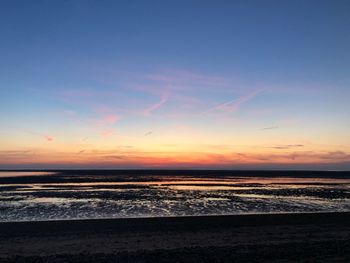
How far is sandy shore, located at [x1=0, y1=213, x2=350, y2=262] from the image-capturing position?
13766 mm

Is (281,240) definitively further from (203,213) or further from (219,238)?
(203,213)

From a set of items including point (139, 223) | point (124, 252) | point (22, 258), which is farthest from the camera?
point (139, 223)

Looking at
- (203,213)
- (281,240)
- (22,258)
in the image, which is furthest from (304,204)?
(22,258)

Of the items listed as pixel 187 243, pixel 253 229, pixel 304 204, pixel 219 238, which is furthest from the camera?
pixel 304 204

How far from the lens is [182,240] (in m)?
17.3

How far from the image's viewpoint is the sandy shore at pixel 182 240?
13.8m

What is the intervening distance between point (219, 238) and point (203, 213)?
10589 mm

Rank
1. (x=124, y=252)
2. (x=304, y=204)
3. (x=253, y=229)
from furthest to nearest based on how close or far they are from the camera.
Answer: (x=304, y=204), (x=253, y=229), (x=124, y=252)

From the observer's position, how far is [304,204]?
3484 centimetres

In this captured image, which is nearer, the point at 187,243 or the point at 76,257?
the point at 76,257

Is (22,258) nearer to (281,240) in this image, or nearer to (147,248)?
(147,248)

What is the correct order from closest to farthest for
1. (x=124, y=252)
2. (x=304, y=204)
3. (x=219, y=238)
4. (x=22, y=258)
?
(x=22, y=258)
(x=124, y=252)
(x=219, y=238)
(x=304, y=204)

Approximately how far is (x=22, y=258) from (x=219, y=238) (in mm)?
8488

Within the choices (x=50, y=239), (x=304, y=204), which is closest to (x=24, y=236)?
(x=50, y=239)
